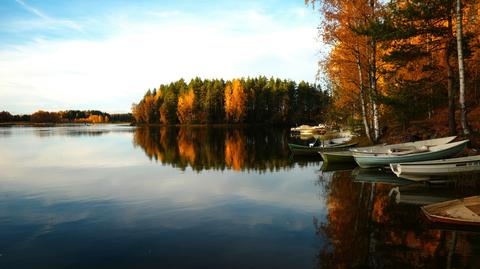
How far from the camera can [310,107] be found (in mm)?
121875

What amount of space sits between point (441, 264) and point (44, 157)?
31.2 m

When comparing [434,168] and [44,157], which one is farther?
[44,157]

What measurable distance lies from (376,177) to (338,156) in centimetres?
502

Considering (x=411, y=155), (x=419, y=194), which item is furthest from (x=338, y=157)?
(x=419, y=194)

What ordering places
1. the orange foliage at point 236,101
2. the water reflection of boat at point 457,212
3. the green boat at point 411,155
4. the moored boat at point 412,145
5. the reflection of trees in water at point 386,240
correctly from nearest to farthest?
1. the reflection of trees in water at point 386,240
2. the water reflection of boat at point 457,212
3. the green boat at point 411,155
4. the moored boat at point 412,145
5. the orange foliage at point 236,101

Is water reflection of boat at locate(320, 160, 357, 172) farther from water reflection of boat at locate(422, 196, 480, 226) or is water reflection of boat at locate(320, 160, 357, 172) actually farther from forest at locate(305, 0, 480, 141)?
water reflection of boat at locate(422, 196, 480, 226)

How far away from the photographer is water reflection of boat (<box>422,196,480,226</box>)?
10.0 metres

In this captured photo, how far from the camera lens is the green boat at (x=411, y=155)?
56.3 ft

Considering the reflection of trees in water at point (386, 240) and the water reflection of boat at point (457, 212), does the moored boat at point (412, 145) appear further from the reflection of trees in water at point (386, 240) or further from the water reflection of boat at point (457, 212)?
the water reflection of boat at point (457, 212)

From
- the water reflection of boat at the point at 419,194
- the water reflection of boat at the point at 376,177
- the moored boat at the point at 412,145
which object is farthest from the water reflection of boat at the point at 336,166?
the water reflection of boat at the point at 419,194

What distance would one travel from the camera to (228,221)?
1195 centimetres

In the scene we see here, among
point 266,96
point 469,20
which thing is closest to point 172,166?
point 469,20

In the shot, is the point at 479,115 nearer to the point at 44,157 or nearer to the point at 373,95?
the point at 373,95

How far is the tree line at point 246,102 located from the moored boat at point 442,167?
304 feet
